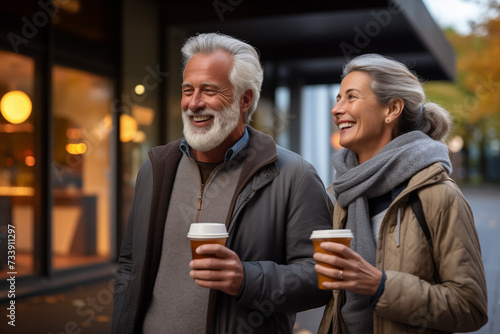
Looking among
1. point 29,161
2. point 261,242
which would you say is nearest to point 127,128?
point 29,161

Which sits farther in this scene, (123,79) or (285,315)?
(123,79)

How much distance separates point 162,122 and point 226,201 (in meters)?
7.23

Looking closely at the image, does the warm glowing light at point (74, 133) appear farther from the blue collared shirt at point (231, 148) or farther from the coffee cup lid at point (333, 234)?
the coffee cup lid at point (333, 234)

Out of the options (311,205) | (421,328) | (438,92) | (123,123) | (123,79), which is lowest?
(421,328)

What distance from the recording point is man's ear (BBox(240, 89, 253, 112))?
2529 mm

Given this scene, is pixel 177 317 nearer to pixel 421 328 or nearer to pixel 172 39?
pixel 421 328

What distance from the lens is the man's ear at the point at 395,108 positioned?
2400mm

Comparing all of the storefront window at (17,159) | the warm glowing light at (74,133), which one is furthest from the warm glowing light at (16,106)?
the warm glowing light at (74,133)

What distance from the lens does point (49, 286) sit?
7.13m

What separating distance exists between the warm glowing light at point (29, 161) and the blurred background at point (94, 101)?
13mm

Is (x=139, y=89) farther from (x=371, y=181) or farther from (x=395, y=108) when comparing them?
(x=371, y=181)

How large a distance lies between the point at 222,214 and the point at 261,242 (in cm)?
20

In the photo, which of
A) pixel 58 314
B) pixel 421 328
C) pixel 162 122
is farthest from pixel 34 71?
pixel 421 328

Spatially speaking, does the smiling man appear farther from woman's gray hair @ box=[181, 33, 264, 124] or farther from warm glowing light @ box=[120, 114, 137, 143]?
warm glowing light @ box=[120, 114, 137, 143]
